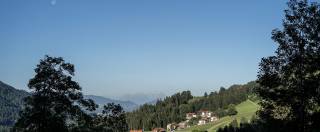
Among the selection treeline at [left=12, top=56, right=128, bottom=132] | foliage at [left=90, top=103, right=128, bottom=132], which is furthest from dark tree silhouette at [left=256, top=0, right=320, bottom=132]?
foliage at [left=90, top=103, right=128, bottom=132]

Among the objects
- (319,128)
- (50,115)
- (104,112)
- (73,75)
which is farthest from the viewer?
(104,112)

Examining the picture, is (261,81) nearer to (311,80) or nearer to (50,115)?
(311,80)

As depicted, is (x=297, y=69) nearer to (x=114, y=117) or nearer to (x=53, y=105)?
(x=53, y=105)

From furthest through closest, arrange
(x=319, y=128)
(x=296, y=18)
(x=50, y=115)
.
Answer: (x=319, y=128) → (x=296, y=18) → (x=50, y=115)

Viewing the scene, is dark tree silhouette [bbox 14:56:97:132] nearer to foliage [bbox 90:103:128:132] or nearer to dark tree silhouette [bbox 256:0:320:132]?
dark tree silhouette [bbox 256:0:320:132]

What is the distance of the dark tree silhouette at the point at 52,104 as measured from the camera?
2720 cm

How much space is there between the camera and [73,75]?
29.5 meters

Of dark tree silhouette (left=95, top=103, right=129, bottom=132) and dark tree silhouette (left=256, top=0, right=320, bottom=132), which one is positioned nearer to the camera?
dark tree silhouette (left=256, top=0, right=320, bottom=132)

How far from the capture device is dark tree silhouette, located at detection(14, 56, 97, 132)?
27.2 meters

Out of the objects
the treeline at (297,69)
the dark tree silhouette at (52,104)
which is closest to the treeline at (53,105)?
the dark tree silhouette at (52,104)

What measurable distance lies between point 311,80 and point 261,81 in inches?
163

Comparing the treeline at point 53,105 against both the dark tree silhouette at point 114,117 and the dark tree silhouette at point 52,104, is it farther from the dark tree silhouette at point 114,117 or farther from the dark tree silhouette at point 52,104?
the dark tree silhouette at point 114,117

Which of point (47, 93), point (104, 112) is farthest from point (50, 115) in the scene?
point (104, 112)

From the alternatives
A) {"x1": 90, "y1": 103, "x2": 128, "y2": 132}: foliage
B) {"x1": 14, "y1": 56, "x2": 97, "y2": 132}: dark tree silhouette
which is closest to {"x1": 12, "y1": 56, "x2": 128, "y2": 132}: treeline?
{"x1": 14, "y1": 56, "x2": 97, "y2": 132}: dark tree silhouette
